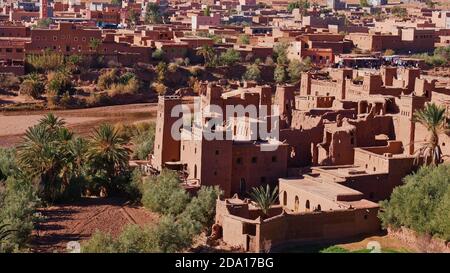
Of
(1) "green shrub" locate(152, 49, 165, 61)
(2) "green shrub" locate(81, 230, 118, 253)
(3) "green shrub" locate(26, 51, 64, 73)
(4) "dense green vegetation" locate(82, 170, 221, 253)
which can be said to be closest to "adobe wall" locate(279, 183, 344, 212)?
(4) "dense green vegetation" locate(82, 170, 221, 253)

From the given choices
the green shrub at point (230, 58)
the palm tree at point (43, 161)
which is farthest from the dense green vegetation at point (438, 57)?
the palm tree at point (43, 161)

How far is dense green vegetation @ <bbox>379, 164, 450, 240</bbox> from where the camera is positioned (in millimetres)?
20483

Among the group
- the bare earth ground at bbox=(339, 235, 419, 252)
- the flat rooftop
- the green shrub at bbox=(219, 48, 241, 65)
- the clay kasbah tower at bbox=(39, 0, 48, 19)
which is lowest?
the bare earth ground at bbox=(339, 235, 419, 252)

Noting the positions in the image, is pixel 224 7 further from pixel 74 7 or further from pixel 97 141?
pixel 97 141

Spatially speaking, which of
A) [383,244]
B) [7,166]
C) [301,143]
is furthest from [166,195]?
[383,244]

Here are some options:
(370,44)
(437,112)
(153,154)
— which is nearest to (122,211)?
(153,154)

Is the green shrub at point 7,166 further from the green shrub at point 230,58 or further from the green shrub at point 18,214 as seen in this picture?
the green shrub at point 230,58

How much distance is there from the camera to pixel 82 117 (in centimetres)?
4478

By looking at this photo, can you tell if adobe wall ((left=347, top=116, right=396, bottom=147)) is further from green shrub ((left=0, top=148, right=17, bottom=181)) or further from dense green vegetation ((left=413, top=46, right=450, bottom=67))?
dense green vegetation ((left=413, top=46, right=450, bottom=67))

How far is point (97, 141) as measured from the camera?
1017 inches

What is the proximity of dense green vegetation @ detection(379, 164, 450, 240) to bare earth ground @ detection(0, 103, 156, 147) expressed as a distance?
2038 cm

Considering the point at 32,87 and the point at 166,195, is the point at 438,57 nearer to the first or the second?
the point at 32,87

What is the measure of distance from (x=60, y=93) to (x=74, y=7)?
139ft

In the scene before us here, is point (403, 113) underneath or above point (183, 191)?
above
